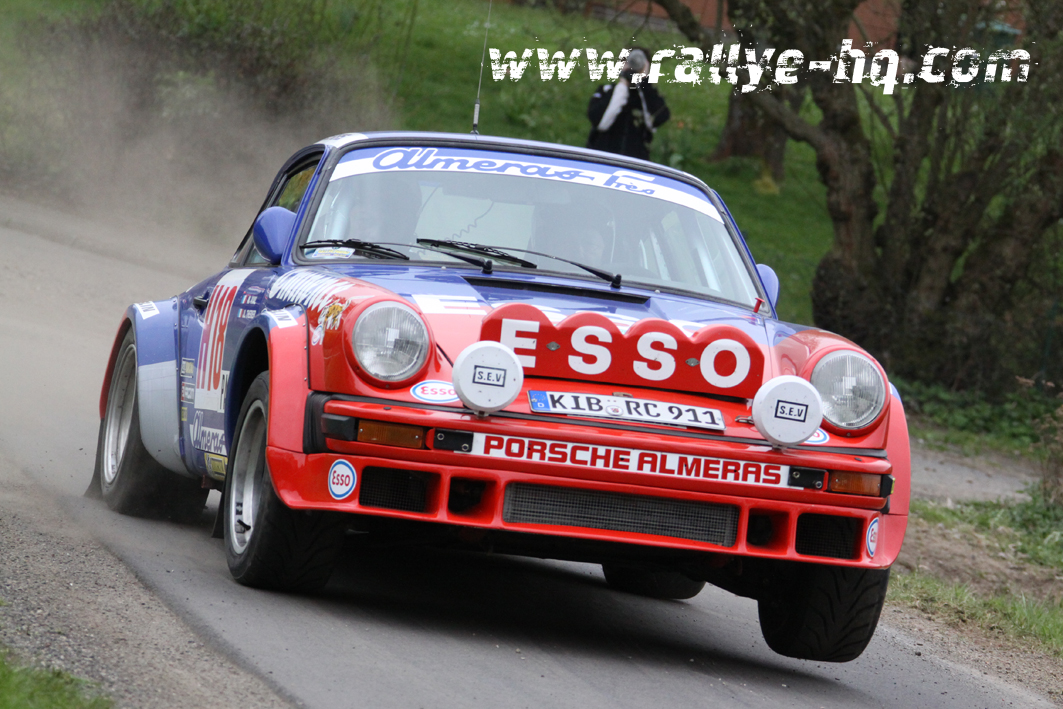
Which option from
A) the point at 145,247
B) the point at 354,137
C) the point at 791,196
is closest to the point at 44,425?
the point at 354,137

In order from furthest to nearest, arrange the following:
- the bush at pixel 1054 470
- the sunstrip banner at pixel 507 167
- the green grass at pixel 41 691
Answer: the bush at pixel 1054 470, the sunstrip banner at pixel 507 167, the green grass at pixel 41 691

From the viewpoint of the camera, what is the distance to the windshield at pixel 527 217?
537 centimetres

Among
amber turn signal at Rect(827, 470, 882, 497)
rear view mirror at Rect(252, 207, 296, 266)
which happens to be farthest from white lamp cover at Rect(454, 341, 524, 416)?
rear view mirror at Rect(252, 207, 296, 266)

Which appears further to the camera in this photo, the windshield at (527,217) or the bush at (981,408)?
the bush at (981,408)

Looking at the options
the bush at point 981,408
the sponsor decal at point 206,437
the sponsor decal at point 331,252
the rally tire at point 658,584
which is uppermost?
the sponsor decal at point 331,252

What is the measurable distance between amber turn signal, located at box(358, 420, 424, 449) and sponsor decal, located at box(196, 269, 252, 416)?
1.14 meters

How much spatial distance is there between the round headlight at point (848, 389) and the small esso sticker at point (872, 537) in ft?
0.97

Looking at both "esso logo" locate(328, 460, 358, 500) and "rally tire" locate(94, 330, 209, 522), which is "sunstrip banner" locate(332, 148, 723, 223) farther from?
"esso logo" locate(328, 460, 358, 500)

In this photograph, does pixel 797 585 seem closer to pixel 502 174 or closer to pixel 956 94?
pixel 502 174

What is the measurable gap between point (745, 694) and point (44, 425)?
207 inches

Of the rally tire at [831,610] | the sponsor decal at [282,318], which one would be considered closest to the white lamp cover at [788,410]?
the rally tire at [831,610]

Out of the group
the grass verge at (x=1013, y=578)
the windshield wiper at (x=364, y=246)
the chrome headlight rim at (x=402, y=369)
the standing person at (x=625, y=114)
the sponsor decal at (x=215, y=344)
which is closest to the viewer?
the chrome headlight rim at (x=402, y=369)

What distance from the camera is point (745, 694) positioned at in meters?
4.48

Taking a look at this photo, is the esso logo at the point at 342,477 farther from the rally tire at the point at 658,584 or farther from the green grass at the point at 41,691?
the rally tire at the point at 658,584
